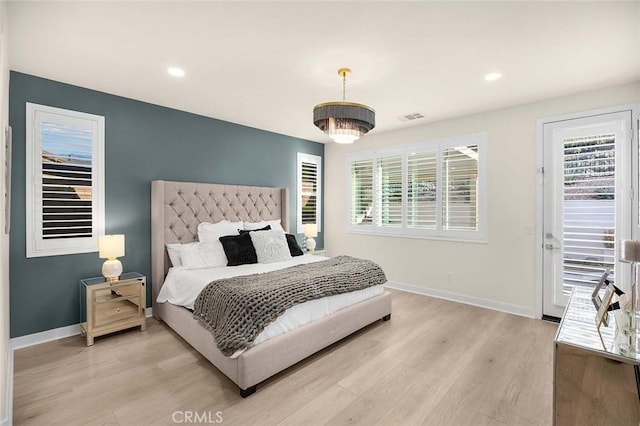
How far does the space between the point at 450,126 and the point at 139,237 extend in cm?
438

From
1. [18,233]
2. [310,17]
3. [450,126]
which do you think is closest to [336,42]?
[310,17]

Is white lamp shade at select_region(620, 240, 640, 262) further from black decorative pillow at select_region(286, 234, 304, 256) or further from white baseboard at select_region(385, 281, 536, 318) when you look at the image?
black decorative pillow at select_region(286, 234, 304, 256)

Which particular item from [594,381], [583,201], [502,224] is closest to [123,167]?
[594,381]

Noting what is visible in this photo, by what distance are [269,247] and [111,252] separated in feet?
5.45

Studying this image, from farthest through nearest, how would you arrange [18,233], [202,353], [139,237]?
[139,237]
[18,233]
[202,353]

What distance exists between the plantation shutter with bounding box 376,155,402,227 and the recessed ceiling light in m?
3.32

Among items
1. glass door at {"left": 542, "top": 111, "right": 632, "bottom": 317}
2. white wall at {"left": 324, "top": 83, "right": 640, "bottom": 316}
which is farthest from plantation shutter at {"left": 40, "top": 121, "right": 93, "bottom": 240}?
glass door at {"left": 542, "top": 111, "right": 632, "bottom": 317}

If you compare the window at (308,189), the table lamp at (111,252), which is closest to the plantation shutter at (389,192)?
the window at (308,189)

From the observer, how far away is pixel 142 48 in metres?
2.42

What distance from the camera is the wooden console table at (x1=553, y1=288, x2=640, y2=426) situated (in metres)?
1.39

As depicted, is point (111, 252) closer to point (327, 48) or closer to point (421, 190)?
point (327, 48)

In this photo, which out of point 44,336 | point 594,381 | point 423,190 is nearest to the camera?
point 594,381

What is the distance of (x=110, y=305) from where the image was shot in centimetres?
305

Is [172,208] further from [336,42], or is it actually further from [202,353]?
[336,42]
